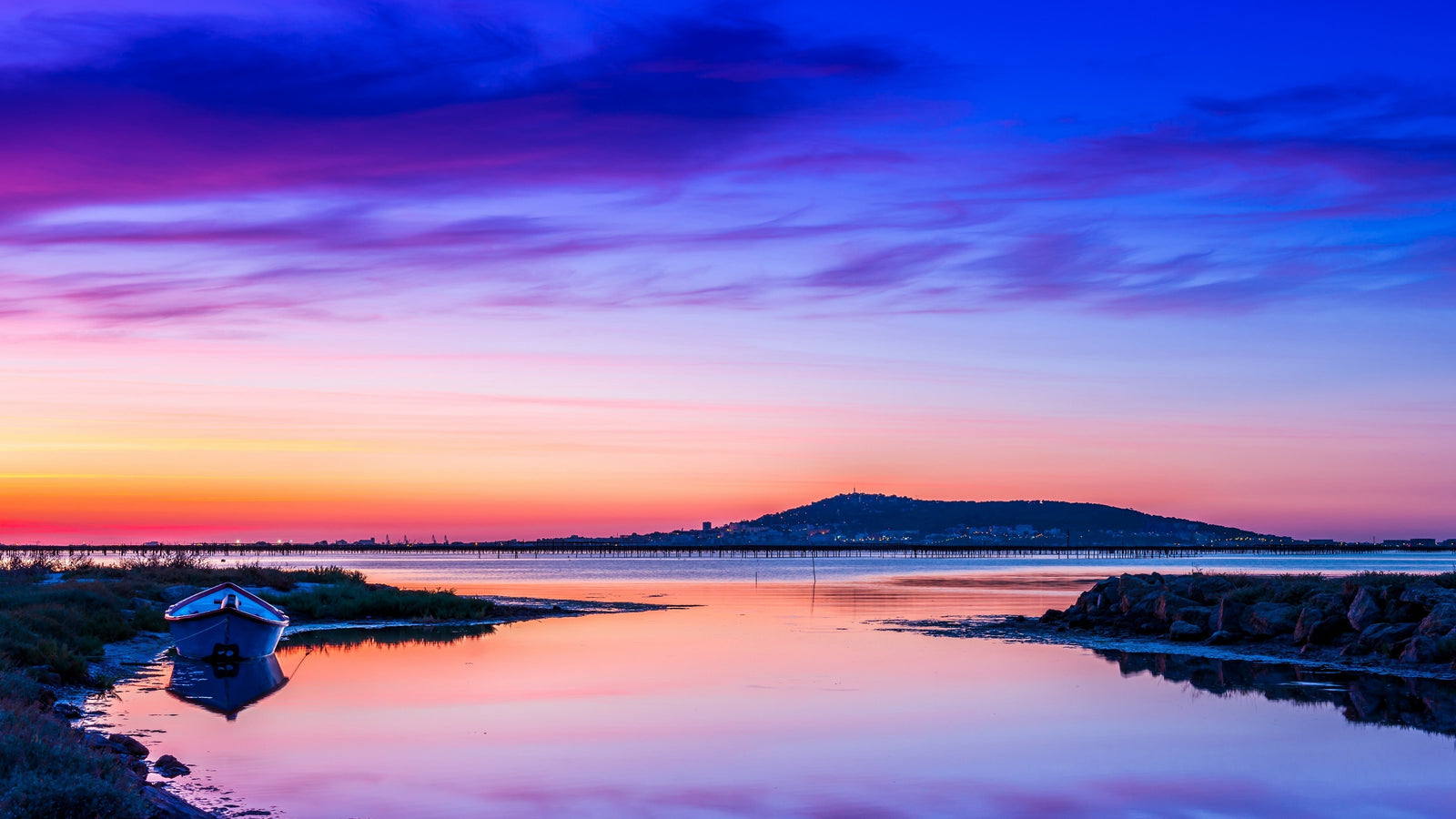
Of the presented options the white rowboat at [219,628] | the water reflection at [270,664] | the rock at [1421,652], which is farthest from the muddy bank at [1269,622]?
the white rowboat at [219,628]

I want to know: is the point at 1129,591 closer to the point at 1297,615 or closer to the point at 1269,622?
the point at 1297,615

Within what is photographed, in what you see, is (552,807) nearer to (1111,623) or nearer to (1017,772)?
(1017,772)

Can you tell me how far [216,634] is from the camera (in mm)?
28625

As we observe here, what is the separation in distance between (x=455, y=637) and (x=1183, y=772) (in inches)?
982

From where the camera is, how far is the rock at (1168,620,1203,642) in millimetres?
34094

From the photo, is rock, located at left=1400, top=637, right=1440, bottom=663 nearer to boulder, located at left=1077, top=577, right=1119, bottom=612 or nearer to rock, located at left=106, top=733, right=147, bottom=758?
boulder, located at left=1077, top=577, right=1119, bottom=612

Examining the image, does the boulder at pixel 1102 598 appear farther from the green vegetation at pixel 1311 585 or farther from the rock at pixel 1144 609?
the green vegetation at pixel 1311 585

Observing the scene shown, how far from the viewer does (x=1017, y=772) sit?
1630 centimetres

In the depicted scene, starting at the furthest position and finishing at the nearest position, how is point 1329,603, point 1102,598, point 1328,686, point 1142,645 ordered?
point 1102,598
point 1142,645
point 1329,603
point 1328,686

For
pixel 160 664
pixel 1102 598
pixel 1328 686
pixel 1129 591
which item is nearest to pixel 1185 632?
pixel 1129 591

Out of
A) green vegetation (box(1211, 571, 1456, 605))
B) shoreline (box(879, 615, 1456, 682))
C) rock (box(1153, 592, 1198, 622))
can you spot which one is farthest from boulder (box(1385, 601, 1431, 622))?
rock (box(1153, 592, 1198, 622))

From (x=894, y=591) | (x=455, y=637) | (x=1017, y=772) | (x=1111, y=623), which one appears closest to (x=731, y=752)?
(x=1017, y=772)

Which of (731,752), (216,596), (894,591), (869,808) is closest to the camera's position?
(869,808)

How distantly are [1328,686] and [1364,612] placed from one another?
6.51m
